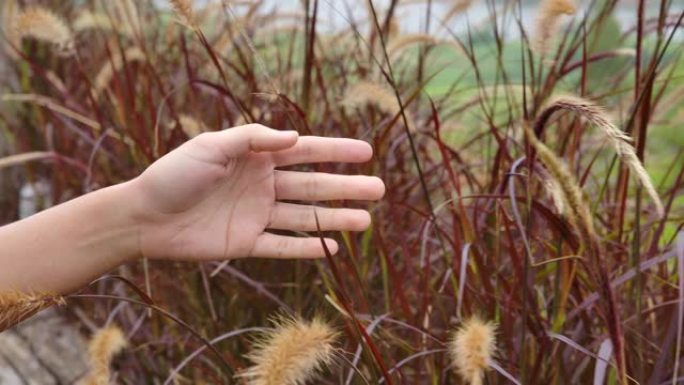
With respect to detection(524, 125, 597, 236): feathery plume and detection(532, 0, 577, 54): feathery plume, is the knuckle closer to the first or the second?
detection(532, 0, 577, 54): feathery plume

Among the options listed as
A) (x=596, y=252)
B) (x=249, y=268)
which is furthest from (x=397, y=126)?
(x=596, y=252)

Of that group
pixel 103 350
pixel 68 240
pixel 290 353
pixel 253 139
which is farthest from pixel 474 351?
pixel 68 240

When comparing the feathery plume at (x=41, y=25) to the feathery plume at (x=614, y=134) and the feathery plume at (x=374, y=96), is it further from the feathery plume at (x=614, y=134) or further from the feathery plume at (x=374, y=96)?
the feathery plume at (x=614, y=134)

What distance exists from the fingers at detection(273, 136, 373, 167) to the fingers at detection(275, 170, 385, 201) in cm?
2

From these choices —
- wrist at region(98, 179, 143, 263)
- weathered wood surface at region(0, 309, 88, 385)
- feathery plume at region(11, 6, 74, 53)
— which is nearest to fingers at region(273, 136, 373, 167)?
wrist at region(98, 179, 143, 263)

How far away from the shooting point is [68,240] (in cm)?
144

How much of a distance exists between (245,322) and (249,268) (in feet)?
0.36

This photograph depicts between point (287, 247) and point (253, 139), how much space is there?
210mm

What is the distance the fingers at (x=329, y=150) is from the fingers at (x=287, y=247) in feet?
0.38

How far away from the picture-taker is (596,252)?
848 mm

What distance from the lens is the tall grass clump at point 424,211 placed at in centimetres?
115

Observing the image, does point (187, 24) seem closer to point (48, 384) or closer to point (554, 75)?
point (554, 75)

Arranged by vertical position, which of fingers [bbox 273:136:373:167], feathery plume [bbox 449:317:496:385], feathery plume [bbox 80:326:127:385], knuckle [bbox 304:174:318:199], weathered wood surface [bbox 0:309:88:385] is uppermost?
fingers [bbox 273:136:373:167]

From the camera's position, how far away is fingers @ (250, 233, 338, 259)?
1419 mm
